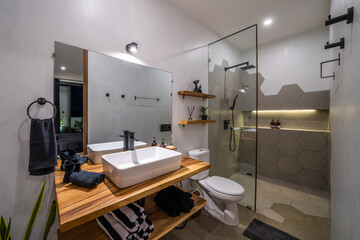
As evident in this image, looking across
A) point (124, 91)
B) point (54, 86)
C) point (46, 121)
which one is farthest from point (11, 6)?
point (124, 91)

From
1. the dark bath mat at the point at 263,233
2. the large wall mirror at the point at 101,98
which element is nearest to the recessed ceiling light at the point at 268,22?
the large wall mirror at the point at 101,98

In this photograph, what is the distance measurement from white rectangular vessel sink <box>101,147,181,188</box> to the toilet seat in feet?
2.96

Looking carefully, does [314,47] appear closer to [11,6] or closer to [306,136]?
[306,136]

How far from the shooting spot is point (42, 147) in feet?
3.48

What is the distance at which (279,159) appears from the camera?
3.02 meters

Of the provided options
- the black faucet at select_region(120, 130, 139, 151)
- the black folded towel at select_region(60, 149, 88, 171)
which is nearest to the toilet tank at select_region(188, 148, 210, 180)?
the black faucet at select_region(120, 130, 139, 151)

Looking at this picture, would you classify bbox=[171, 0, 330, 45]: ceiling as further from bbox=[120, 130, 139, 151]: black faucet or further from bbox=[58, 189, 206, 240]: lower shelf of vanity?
bbox=[58, 189, 206, 240]: lower shelf of vanity

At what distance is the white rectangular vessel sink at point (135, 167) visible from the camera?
892 mm

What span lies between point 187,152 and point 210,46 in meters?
1.84

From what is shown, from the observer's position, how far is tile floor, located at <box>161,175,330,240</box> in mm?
1666

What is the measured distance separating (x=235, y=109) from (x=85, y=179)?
7.17ft

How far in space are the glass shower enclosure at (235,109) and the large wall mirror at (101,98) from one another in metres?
1.13

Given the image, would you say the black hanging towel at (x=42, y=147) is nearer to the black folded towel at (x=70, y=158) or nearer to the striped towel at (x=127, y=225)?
the black folded towel at (x=70, y=158)

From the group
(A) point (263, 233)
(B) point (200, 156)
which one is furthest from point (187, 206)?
(A) point (263, 233)
